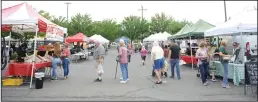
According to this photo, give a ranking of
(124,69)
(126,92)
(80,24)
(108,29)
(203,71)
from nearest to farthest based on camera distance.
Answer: (126,92) < (203,71) < (124,69) < (80,24) < (108,29)

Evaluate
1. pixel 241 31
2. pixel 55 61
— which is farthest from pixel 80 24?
pixel 241 31

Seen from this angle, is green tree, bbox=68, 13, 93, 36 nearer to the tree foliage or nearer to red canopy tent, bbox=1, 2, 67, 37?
the tree foliage

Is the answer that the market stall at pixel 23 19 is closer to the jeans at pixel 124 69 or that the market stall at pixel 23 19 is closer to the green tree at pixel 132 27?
the jeans at pixel 124 69

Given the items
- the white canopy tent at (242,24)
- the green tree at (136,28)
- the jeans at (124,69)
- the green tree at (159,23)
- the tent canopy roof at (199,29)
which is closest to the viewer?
the white canopy tent at (242,24)

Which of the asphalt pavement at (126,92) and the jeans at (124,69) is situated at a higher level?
the jeans at (124,69)

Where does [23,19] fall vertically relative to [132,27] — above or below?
below

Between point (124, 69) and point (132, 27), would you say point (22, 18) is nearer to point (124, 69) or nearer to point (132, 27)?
point (124, 69)

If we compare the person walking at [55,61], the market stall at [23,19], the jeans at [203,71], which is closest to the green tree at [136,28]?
the person walking at [55,61]

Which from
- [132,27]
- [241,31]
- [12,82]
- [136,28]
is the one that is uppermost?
[132,27]

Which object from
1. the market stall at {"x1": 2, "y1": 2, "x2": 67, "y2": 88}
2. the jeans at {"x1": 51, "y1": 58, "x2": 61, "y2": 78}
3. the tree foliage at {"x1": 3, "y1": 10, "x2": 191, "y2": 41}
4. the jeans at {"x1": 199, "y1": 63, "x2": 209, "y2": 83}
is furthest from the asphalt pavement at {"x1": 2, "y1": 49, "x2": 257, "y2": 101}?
the tree foliage at {"x1": 3, "y1": 10, "x2": 191, "y2": 41}

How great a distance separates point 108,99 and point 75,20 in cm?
5046

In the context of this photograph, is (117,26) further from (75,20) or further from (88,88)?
(88,88)

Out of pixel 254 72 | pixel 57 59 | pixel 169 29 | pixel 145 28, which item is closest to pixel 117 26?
pixel 145 28

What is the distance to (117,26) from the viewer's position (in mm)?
68188
